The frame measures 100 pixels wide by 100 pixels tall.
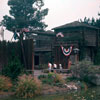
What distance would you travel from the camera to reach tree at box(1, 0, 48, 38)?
4058 centimetres

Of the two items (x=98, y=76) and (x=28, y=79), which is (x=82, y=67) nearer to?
(x=98, y=76)

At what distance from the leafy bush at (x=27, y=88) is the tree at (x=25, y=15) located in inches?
991

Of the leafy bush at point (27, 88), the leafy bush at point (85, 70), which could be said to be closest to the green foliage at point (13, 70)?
the leafy bush at point (27, 88)

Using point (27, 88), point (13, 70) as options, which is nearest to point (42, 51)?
point (13, 70)

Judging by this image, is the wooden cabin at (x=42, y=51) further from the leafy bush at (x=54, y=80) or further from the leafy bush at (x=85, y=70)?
the leafy bush at (x=54, y=80)

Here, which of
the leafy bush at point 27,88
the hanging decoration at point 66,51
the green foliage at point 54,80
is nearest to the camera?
the leafy bush at point 27,88

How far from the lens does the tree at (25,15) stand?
133ft

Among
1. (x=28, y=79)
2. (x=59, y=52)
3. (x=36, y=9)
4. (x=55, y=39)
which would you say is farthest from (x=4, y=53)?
(x=36, y=9)

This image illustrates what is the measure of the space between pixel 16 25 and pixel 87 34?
14.1 m

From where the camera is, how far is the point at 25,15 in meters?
41.9

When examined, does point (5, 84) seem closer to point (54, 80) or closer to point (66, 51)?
point (54, 80)

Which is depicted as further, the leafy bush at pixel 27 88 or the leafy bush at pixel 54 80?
the leafy bush at pixel 54 80

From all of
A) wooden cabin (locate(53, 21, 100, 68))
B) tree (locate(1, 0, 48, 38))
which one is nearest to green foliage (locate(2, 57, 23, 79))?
wooden cabin (locate(53, 21, 100, 68))

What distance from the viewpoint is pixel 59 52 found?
86.4 ft
